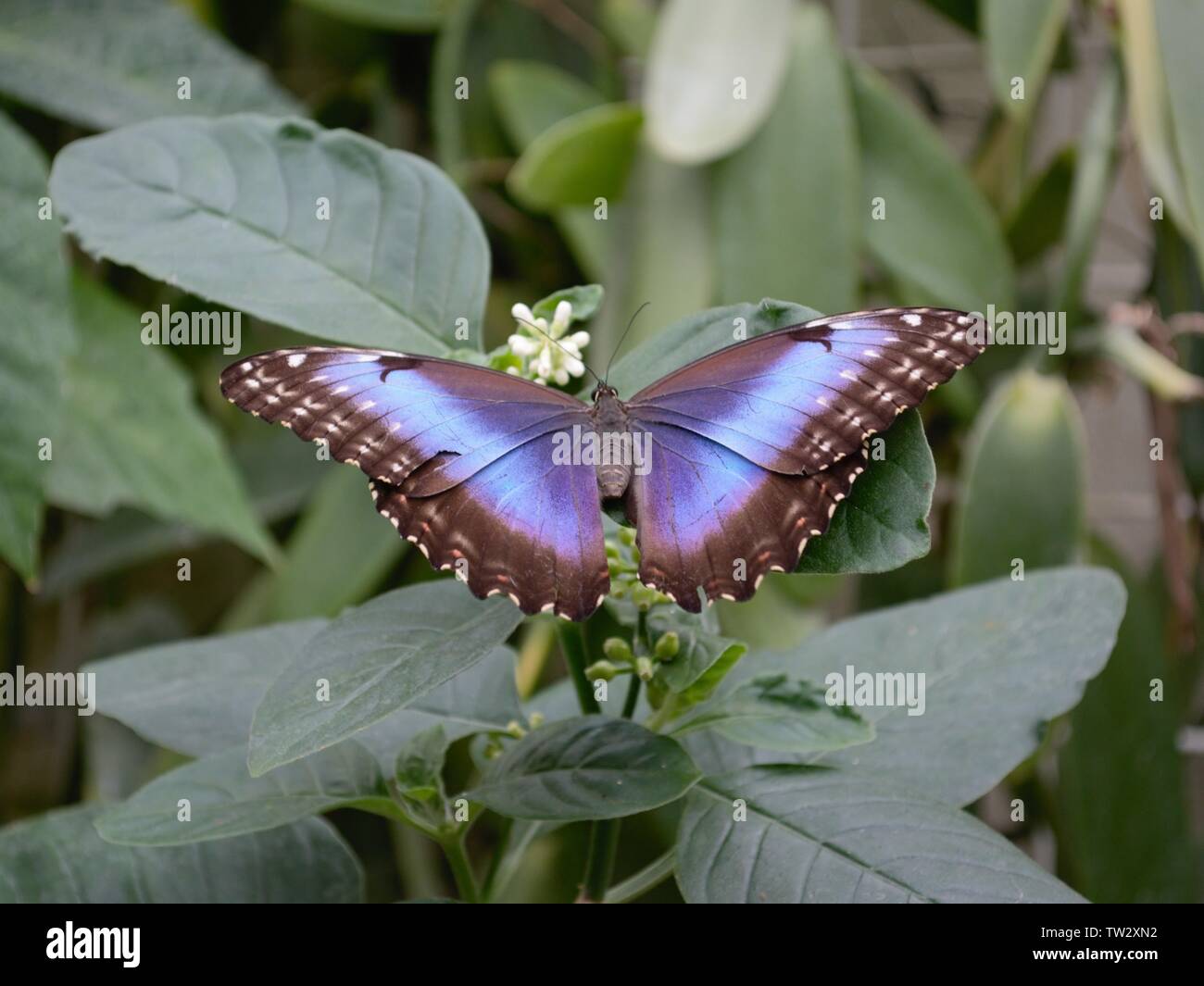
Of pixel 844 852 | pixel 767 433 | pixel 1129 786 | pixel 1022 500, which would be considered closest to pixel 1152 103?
pixel 1022 500

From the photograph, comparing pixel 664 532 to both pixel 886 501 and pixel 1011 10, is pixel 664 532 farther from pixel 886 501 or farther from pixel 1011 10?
pixel 1011 10

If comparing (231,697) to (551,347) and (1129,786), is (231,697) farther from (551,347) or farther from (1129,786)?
(1129,786)

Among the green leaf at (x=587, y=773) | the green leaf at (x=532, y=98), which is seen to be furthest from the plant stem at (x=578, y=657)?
the green leaf at (x=532, y=98)

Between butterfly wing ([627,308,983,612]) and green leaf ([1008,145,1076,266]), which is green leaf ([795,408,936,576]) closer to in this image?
butterfly wing ([627,308,983,612])

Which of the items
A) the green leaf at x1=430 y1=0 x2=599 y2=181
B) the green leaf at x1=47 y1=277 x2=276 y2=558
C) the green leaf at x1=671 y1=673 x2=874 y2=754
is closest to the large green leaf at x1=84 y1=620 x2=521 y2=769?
the green leaf at x1=671 y1=673 x2=874 y2=754

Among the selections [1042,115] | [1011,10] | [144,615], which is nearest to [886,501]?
[1011,10]

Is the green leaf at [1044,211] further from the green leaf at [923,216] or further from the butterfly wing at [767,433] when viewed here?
the butterfly wing at [767,433]
